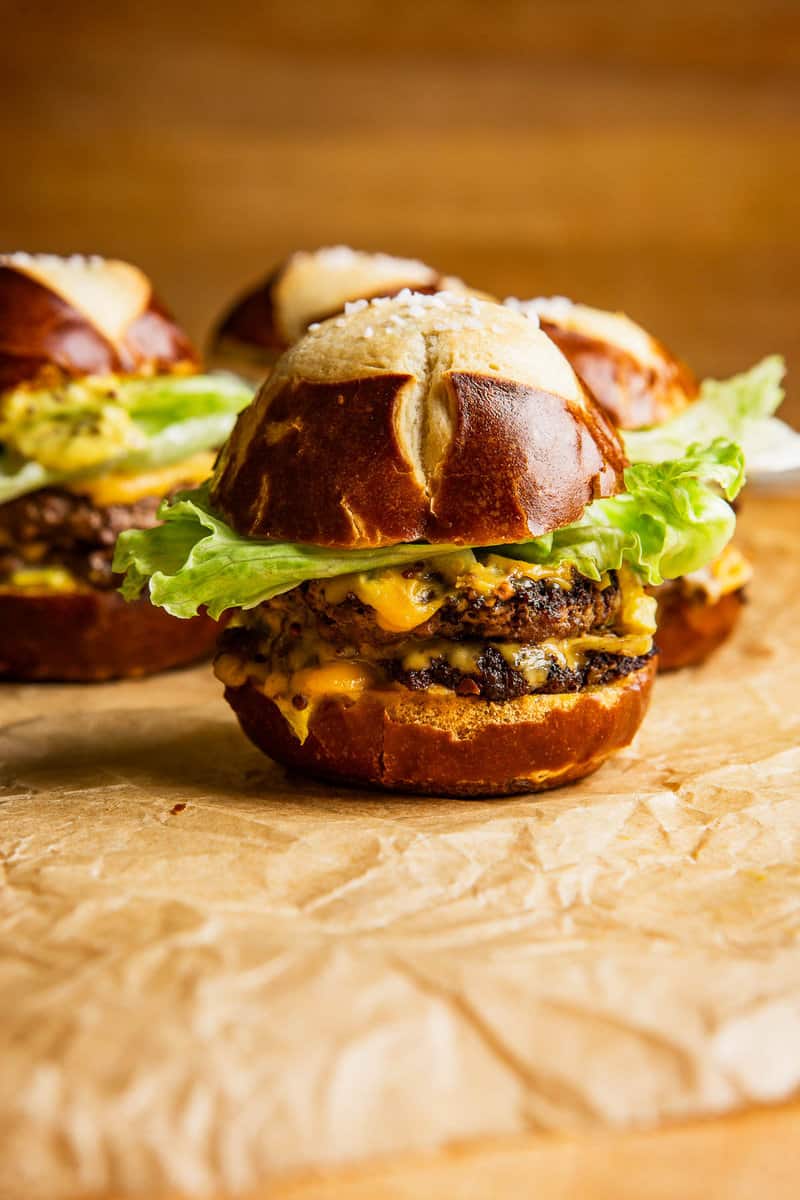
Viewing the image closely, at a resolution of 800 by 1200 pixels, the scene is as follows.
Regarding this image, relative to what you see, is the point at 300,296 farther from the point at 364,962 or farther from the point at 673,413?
the point at 364,962

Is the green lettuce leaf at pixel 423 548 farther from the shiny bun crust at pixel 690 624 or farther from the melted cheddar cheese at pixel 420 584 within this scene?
the shiny bun crust at pixel 690 624

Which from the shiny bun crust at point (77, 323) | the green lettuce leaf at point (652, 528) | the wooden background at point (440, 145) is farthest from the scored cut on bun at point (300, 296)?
the wooden background at point (440, 145)

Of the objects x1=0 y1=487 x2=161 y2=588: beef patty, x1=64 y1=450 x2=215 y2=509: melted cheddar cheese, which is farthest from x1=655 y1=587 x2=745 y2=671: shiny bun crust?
x1=0 y1=487 x2=161 y2=588: beef patty

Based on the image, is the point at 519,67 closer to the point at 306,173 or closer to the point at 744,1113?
the point at 306,173

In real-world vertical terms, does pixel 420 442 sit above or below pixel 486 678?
above

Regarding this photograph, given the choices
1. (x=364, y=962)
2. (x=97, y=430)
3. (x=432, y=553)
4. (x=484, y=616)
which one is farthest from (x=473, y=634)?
(x=97, y=430)

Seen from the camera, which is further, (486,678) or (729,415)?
(729,415)

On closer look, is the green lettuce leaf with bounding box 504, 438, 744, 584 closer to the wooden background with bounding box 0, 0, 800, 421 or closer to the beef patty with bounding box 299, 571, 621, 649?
the beef patty with bounding box 299, 571, 621, 649

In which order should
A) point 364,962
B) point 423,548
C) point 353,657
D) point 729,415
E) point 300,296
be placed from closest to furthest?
1. point 364,962
2. point 423,548
3. point 353,657
4. point 729,415
5. point 300,296
